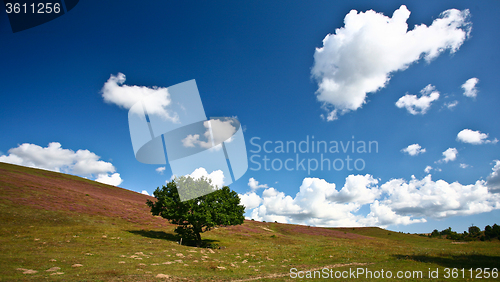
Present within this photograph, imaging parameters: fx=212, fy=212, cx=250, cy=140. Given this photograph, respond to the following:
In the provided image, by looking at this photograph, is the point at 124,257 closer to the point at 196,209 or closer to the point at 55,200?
the point at 196,209

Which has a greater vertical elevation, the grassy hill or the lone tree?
the lone tree

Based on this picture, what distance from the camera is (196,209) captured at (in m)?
37.5

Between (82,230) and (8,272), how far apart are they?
22812 millimetres

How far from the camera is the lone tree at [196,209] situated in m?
37.5

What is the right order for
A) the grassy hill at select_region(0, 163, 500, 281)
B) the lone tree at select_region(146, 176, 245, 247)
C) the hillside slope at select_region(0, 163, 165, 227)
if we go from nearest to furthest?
the grassy hill at select_region(0, 163, 500, 281) < the lone tree at select_region(146, 176, 245, 247) < the hillside slope at select_region(0, 163, 165, 227)

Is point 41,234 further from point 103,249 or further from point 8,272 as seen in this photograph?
point 8,272

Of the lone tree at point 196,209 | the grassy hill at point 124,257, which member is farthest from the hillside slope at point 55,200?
the lone tree at point 196,209

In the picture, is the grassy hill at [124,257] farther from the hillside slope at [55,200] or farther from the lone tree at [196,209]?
the lone tree at [196,209]

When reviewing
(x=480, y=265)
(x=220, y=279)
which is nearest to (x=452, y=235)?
(x=480, y=265)

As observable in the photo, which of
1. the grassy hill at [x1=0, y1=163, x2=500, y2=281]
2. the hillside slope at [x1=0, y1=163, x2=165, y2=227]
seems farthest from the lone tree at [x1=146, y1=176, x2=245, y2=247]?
the hillside slope at [x1=0, y1=163, x2=165, y2=227]

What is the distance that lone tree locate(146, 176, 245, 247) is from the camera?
37531mm

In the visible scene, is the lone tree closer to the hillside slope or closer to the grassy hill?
the grassy hill

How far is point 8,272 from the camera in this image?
1528 centimetres

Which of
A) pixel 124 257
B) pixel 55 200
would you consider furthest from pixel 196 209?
pixel 55 200
